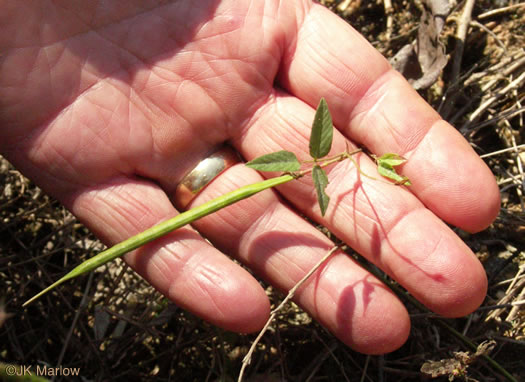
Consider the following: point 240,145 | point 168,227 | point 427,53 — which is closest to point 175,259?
point 168,227

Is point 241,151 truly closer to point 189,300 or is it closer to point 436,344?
point 189,300

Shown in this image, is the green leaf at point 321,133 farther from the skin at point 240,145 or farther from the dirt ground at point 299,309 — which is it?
the dirt ground at point 299,309

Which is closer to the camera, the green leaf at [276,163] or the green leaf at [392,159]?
the green leaf at [276,163]

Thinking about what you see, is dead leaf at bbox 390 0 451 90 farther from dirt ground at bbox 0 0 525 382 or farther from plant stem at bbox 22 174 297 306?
plant stem at bbox 22 174 297 306

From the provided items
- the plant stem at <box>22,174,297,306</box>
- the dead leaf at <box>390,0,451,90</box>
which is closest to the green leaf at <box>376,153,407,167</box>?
the plant stem at <box>22,174,297,306</box>

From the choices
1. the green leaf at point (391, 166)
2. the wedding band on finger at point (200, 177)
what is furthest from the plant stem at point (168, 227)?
the green leaf at point (391, 166)

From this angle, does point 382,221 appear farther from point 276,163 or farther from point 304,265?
point 276,163
